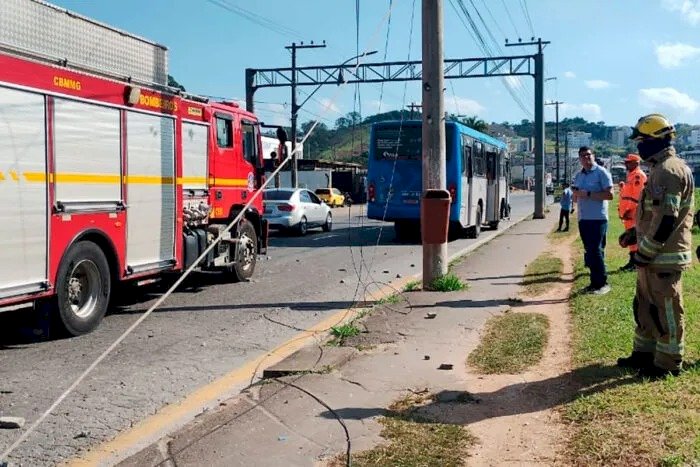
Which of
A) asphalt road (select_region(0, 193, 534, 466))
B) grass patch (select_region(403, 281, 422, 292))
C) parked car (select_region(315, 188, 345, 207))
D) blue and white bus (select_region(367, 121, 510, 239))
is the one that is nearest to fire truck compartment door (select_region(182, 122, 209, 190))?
asphalt road (select_region(0, 193, 534, 466))

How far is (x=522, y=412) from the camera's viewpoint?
16.8ft

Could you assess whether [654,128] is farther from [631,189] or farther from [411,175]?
[411,175]

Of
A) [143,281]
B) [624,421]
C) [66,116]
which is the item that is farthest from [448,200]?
[624,421]

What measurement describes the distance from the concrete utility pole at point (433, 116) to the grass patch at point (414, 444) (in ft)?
17.8

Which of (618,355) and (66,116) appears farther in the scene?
(66,116)

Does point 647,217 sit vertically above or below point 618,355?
above

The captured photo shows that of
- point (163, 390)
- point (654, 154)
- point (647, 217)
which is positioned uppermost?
point (654, 154)

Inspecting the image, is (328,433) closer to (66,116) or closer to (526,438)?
(526,438)

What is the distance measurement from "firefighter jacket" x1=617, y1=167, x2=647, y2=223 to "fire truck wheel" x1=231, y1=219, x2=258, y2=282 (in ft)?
19.0

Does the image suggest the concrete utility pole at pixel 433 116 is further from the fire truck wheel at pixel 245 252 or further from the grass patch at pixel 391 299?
the fire truck wheel at pixel 245 252

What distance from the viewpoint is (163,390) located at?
6.19 meters

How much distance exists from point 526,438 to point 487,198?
70.8ft

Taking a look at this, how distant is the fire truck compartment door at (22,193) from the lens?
6910mm

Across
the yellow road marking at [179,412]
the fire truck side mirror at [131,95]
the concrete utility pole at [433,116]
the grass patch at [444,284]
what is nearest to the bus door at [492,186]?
the concrete utility pole at [433,116]
